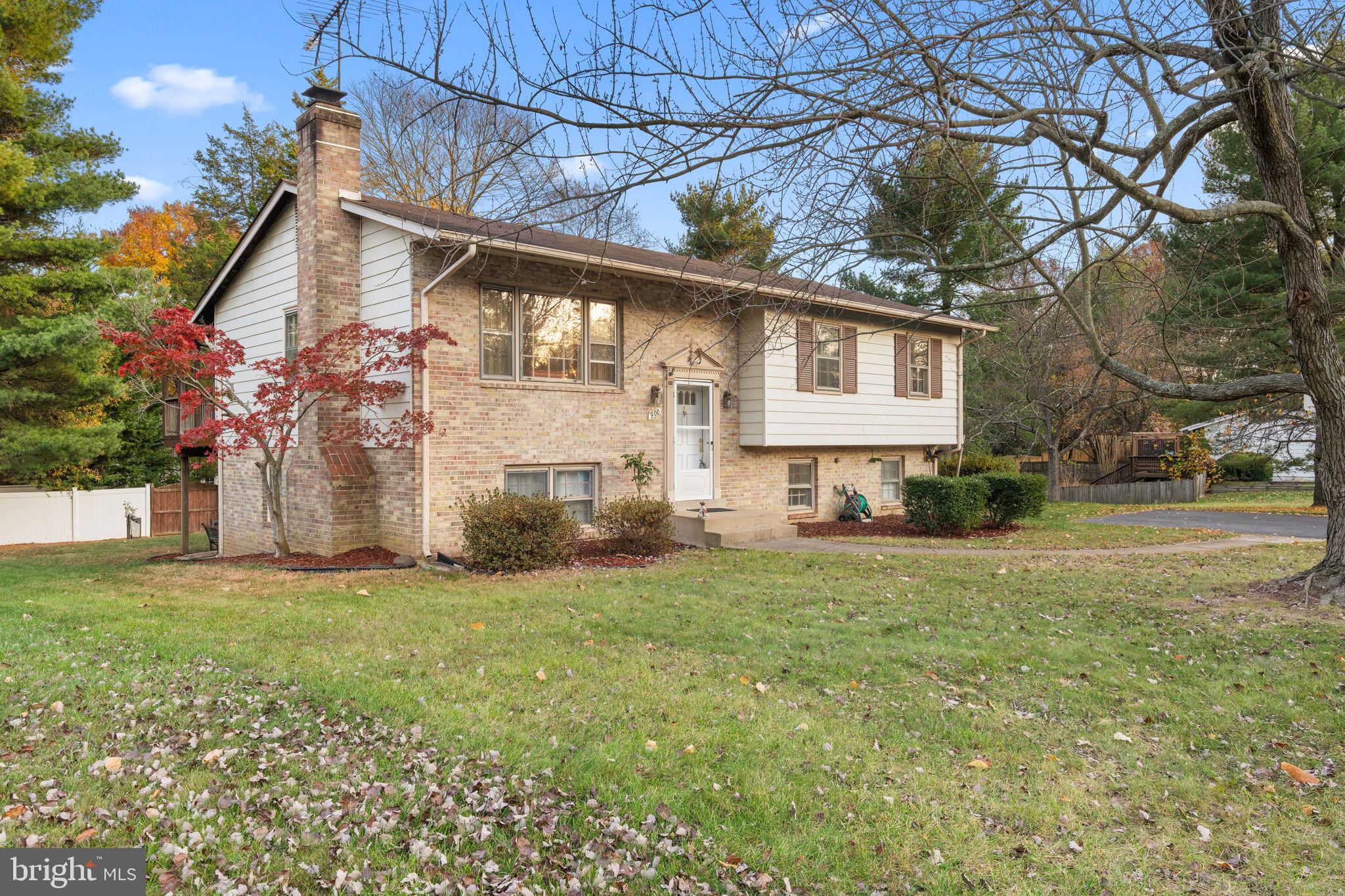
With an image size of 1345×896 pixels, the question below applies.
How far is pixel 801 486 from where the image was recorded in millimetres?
15883

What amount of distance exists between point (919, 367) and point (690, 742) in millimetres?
15071

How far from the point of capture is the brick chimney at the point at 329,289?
36.9 feet

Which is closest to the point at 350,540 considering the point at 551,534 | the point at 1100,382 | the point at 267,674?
the point at 551,534

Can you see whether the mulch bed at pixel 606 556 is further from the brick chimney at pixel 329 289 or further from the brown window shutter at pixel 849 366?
the brown window shutter at pixel 849 366

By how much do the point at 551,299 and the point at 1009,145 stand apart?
24.9 feet

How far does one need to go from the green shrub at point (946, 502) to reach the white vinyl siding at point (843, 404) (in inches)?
76.4

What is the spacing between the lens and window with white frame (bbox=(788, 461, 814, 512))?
1577 centimetres

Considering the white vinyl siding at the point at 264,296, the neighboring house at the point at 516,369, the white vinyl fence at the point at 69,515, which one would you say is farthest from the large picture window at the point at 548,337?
the white vinyl fence at the point at 69,515

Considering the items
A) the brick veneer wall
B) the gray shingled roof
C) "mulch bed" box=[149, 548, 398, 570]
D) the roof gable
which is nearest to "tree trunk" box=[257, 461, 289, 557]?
"mulch bed" box=[149, 548, 398, 570]

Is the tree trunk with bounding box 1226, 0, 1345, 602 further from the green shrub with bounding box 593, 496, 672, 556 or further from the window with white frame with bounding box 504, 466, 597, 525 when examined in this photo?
the window with white frame with bounding box 504, 466, 597, 525

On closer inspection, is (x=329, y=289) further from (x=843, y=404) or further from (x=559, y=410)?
(x=843, y=404)

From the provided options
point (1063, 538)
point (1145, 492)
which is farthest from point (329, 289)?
point (1145, 492)

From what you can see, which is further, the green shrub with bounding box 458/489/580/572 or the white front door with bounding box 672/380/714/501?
the white front door with bounding box 672/380/714/501

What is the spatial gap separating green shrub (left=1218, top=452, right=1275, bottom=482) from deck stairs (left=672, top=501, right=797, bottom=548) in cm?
2331
